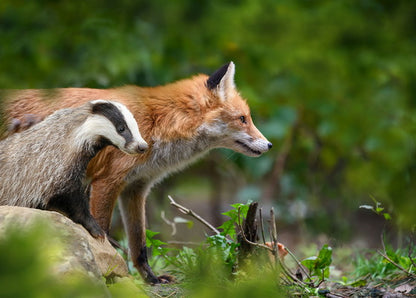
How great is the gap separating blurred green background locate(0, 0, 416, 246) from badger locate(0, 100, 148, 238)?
0.45m

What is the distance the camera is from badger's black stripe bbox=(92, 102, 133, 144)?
14.4ft

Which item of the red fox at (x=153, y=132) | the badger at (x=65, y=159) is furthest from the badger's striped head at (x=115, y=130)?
the red fox at (x=153, y=132)

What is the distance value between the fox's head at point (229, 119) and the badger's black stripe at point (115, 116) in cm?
175

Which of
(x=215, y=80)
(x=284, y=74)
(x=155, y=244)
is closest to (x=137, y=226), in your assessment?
(x=155, y=244)

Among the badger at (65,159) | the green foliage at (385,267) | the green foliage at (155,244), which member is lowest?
the green foliage at (385,267)

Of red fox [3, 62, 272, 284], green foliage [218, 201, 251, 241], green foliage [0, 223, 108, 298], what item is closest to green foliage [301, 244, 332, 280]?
green foliage [218, 201, 251, 241]

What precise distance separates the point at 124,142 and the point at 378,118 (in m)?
6.23

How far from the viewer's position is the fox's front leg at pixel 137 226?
5.20 m

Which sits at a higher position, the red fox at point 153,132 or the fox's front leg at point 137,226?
the red fox at point 153,132

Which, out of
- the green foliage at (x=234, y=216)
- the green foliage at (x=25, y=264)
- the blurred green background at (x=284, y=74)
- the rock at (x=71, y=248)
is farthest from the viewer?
the blurred green background at (x=284, y=74)

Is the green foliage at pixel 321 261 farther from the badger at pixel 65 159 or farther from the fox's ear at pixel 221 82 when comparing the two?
the fox's ear at pixel 221 82

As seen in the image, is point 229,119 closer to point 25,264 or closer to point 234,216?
point 234,216

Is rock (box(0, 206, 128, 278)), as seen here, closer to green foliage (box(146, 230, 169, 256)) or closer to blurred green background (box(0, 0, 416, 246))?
green foliage (box(146, 230, 169, 256))

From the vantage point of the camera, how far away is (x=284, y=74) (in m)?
10.4
